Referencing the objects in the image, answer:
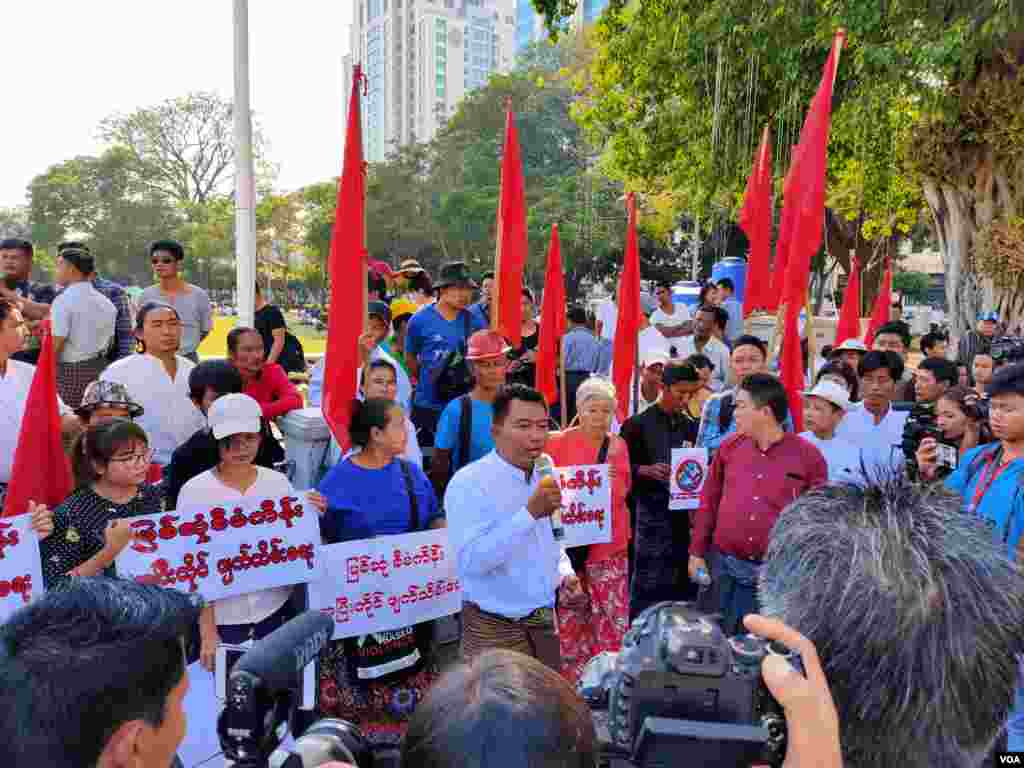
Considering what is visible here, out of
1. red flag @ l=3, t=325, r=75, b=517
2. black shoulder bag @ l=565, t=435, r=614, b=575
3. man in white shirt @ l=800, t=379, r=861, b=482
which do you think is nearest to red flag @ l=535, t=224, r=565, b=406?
black shoulder bag @ l=565, t=435, r=614, b=575

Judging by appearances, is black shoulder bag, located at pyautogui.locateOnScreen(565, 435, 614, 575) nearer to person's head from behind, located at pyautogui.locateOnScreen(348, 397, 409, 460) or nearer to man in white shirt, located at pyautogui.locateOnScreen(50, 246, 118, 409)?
person's head from behind, located at pyautogui.locateOnScreen(348, 397, 409, 460)

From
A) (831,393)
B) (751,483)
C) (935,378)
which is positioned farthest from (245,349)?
(935,378)

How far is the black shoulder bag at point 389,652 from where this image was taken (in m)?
3.44

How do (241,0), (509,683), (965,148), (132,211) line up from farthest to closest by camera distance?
(132,211), (965,148), (241,0), (509,683)

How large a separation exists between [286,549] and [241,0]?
609 cm

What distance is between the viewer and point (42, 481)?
3.24 metres

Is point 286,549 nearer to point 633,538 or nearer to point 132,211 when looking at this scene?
point 633,538

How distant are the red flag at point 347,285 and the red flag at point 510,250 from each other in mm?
1094

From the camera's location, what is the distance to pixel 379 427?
3512 millimetres

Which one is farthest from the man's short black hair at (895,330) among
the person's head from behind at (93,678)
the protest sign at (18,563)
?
the person's head from behind at (93,678)

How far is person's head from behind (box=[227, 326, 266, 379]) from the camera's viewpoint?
4.87 m

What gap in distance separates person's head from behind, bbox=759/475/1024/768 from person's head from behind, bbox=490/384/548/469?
69.8 inches

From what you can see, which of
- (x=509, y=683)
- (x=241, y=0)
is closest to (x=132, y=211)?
(x=241, y=0)

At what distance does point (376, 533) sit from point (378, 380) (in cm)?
121
